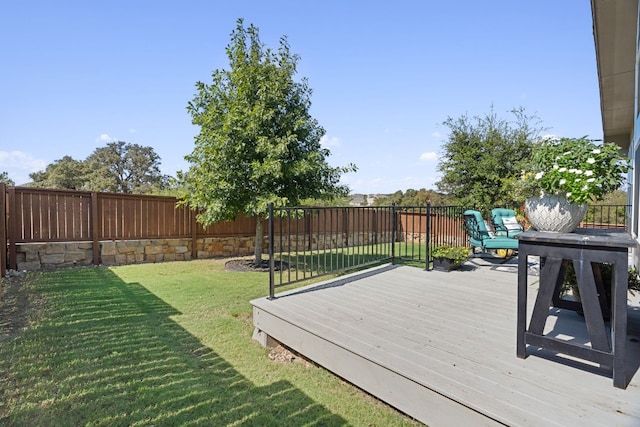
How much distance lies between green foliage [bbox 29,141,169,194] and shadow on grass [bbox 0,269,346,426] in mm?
21196

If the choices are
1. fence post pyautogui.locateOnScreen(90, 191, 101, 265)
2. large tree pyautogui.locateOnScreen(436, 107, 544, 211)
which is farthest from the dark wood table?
large tree pyautogui.locateOnScreen(436, 107, 544, 211)

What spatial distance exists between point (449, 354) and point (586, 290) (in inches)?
32.5

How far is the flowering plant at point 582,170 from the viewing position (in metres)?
1.85

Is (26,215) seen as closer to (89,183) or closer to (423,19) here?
(423,19)

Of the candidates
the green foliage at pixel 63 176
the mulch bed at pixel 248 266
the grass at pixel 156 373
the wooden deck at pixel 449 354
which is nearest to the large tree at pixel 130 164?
the green foliage at pixel 63 176

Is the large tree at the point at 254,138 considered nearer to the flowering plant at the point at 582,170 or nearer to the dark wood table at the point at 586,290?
the flowering plant at the point at 582,170

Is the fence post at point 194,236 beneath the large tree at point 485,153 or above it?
beneath

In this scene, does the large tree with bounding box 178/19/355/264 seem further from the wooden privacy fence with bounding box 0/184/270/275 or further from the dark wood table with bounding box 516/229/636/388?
the dark wood table with bounding box 516/229/636/388

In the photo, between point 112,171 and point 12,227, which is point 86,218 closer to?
point 12,227

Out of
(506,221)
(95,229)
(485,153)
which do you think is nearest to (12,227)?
(95,229)

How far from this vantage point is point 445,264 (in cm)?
460

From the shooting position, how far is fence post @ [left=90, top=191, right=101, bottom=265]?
628cm

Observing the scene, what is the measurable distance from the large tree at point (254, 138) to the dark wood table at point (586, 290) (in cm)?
430

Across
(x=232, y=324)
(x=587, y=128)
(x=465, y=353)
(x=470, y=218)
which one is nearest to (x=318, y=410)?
(x=465, y=353)
